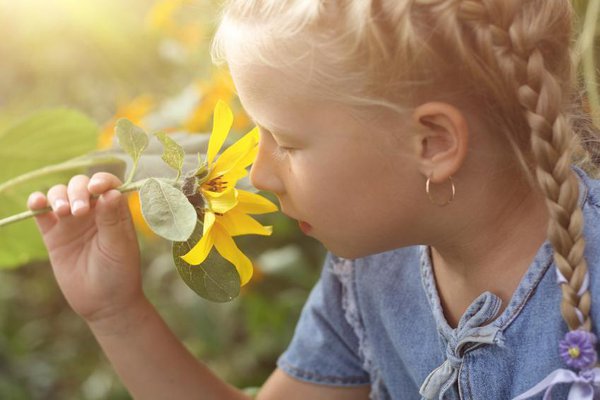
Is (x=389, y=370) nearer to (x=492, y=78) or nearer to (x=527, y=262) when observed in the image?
(x=527, y=262)

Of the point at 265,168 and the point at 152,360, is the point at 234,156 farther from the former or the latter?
the point at 152,360

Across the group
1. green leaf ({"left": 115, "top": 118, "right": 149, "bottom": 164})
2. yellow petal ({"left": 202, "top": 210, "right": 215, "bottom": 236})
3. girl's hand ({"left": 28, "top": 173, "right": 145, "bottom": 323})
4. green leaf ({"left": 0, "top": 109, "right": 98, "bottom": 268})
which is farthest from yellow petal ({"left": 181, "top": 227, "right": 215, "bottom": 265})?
green leaf ({"left": 0, "top": 109, "right": 98, "bottom": 268})

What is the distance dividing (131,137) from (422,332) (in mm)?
407

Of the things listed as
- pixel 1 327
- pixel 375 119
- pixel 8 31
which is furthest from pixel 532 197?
pixel 8 31

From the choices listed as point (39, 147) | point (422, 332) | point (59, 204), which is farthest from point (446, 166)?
point (39, 147)

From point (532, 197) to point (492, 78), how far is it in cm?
15

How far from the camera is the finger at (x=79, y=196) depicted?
92cm

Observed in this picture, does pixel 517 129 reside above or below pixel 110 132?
above

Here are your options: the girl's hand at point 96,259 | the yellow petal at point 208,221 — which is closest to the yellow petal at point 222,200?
the yellow petal at point 208,221

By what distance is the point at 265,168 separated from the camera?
874 mm

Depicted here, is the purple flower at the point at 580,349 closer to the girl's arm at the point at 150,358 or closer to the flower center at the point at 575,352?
the flower center at the point at 575,352

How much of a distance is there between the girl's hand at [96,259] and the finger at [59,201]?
0.16ft

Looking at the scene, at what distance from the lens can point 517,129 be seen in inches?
32.6

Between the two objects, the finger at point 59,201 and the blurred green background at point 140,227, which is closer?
the finger at point 59,201
